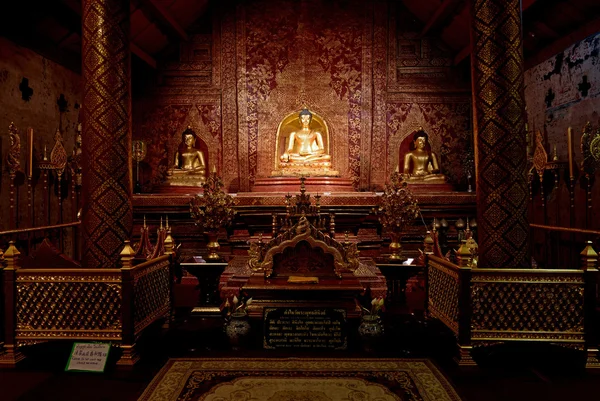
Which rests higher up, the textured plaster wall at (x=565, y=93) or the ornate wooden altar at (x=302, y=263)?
the textured plaster wall at (x=565, y=93)

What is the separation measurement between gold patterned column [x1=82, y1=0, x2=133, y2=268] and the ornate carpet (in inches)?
67.8

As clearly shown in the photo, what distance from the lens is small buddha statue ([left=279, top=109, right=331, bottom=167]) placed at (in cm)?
920

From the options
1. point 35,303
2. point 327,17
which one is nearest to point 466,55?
point 327,17

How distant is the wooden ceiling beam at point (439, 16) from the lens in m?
7.65

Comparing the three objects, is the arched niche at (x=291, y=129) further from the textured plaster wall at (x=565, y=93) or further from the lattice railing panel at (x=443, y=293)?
the lattice railing panel at (x=443, y=293)

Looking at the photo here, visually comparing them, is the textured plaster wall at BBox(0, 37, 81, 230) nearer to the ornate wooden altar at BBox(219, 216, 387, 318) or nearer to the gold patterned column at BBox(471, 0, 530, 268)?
the ornate wooden altar at BBox(219, 216, 387, 318)

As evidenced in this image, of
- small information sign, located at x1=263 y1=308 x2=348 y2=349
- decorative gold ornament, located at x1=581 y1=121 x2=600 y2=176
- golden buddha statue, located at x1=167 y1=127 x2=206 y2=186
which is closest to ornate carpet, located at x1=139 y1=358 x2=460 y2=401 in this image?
small information sign, located at x1=263 y1=308 x2=348 y2=349

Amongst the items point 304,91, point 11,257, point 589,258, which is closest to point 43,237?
point 11,257

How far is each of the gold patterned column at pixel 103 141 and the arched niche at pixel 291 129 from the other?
4.89 meters

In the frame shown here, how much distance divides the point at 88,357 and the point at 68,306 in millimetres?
393

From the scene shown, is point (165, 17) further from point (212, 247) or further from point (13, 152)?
point (212, 247)

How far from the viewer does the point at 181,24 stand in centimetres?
909

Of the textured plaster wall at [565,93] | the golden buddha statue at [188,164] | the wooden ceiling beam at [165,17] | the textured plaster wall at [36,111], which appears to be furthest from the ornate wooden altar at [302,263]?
the wooden ceiling beam at [165,17]

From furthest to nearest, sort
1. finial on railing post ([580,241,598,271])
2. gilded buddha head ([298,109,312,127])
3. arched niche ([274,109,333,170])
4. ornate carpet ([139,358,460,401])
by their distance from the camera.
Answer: arched niche ([274,109,333,170]) < gilded buddha head ([298,109,312,127]) < finial on railing post ([580,241,598,271]) < ornate carpet ([139,358,460,401])
